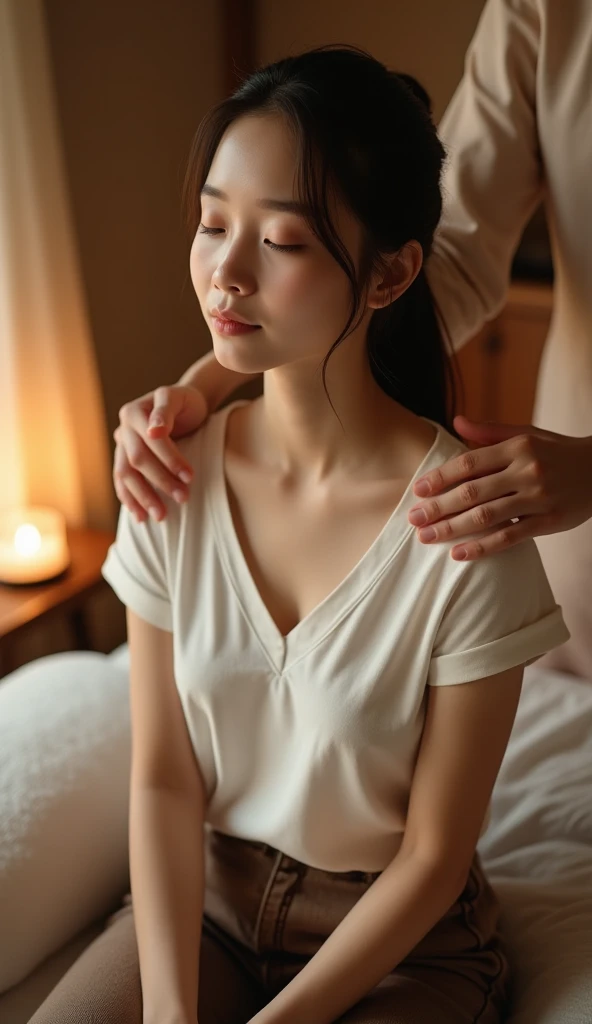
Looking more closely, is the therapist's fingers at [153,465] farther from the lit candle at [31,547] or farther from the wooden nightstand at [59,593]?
the lit candle at [31,547]

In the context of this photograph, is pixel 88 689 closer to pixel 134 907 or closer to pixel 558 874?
pixel 134 907

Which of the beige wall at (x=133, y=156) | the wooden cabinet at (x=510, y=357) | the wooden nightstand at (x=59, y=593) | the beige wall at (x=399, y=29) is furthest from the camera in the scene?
the wooden cabinet at (x=510, y=357)

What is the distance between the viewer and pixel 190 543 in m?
1.09

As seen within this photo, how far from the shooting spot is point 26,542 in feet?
6.15

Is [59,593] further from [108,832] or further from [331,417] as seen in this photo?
[331,417]

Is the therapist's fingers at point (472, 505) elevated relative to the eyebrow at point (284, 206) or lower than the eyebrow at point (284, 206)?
lower

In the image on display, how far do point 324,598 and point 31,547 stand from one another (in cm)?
100

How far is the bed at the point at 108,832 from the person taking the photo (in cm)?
112

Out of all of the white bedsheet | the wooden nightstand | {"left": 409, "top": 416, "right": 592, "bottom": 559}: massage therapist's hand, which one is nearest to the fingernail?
{"left": 409, "top": 416, "right": 592, "bottom": 559}: massage therapist's hand

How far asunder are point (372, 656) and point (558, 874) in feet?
1.55

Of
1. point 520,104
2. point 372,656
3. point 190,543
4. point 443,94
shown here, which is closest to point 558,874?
point 372,656

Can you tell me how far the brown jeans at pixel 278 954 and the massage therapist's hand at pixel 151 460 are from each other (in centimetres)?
40

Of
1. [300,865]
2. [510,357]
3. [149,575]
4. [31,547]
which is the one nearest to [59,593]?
[31,547]

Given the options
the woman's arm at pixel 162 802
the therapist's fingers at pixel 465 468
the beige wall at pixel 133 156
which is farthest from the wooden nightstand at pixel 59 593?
the therapist's fingers at pixel 465 468
